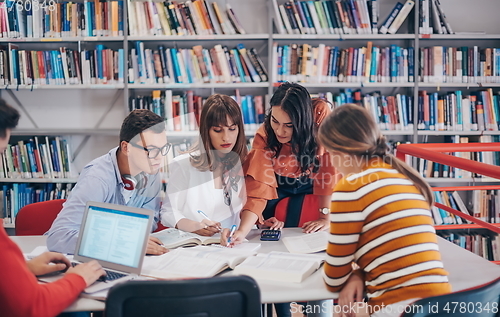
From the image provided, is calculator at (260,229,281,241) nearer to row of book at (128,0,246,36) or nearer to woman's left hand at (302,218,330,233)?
woman's left hand at (302,218,330,233)

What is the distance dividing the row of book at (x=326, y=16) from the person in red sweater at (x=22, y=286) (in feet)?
8.73

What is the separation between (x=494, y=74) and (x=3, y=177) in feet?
13.0

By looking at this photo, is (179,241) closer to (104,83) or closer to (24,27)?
(104,83)

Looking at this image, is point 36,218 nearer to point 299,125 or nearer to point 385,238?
point 299,125

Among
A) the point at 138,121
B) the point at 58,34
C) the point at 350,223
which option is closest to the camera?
the point at 350,223

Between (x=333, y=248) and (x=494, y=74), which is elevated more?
(x=494, y=74)

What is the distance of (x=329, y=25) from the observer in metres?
3.52

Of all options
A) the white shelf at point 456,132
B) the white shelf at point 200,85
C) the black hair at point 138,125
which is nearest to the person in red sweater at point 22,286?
the black hair at point 138,125

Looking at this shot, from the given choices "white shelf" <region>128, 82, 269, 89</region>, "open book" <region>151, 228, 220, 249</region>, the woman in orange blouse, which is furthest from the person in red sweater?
"white shelf" <region>128, 82, 269, 89</region>

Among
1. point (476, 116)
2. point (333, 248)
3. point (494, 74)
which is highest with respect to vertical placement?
point (494, 74)

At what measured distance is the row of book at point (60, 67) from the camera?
11.6 ft

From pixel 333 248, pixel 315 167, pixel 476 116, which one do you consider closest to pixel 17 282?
pixel 333 248

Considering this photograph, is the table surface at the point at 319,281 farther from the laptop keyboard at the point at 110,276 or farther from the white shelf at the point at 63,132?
the white shelf at the point at 63,132

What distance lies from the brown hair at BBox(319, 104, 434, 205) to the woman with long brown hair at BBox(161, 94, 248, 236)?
2.48 ft
